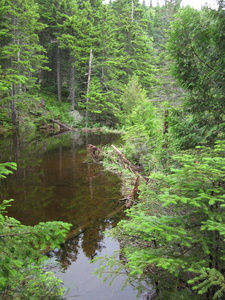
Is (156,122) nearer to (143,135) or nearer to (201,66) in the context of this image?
(143,135)

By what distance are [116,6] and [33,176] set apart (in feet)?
128

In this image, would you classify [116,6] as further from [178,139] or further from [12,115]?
[178,139]

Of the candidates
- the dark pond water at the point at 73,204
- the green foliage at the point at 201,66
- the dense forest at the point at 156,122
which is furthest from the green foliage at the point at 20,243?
the green foliage at the point at 201,66

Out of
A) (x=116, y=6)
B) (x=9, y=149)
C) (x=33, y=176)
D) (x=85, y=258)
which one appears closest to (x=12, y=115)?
(x=9, y=149)

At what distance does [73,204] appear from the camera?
7738 millimetres

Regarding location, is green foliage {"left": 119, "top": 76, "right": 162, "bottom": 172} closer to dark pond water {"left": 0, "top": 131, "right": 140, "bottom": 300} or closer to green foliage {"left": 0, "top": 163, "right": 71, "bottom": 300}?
dark pond water {"left": 0, "top": 131, "right": 140, "bottom": 300}

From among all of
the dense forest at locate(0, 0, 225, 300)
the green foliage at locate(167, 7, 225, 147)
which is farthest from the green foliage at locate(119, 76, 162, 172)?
the green foliage at locate(167, 7, 225, 147)

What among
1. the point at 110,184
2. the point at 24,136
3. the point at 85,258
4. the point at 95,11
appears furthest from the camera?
the point at 95,11

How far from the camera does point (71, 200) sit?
8062mm

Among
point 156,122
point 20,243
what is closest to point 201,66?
point 20,243

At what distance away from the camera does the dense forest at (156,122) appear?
8.34ft

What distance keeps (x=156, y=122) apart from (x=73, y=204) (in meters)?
6.54

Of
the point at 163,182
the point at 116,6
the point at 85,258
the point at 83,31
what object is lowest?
the point at 85,258

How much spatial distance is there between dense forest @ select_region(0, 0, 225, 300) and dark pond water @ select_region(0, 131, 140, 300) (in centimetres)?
69
